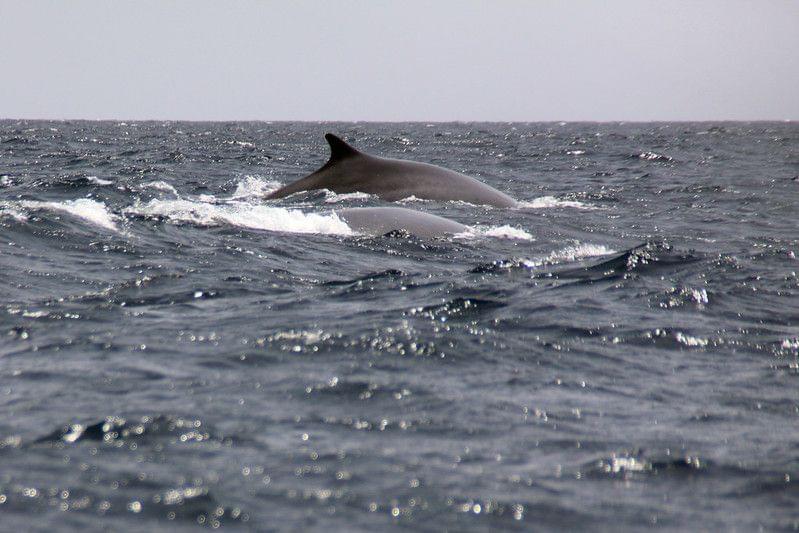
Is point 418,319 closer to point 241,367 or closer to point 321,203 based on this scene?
point 241,367

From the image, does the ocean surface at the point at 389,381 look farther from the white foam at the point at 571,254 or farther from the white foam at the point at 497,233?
the white foam at the point at 497,233

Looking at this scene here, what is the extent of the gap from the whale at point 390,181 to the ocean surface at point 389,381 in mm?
4585

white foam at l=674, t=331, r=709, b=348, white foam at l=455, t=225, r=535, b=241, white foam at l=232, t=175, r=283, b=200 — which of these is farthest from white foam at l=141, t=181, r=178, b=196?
white foam at l=674, t=331, r=709, b=348

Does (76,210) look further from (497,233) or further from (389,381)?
(389,381)

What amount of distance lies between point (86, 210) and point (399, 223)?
5069mm

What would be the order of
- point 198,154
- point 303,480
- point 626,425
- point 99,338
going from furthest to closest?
point 198,154 < point 99,338 < point 626,425 < point 303,480

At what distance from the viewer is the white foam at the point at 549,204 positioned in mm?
19595

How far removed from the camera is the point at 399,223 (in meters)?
14.2

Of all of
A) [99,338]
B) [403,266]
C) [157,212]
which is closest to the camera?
[99,338]

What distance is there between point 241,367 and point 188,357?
0.44 m

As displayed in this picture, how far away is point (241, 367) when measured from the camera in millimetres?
6570

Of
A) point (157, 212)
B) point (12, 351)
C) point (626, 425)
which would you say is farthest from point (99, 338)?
point (157, 212)

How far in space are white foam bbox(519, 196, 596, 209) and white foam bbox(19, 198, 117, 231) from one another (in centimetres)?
761

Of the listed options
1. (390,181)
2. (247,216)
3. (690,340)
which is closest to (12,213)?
(247,216)
